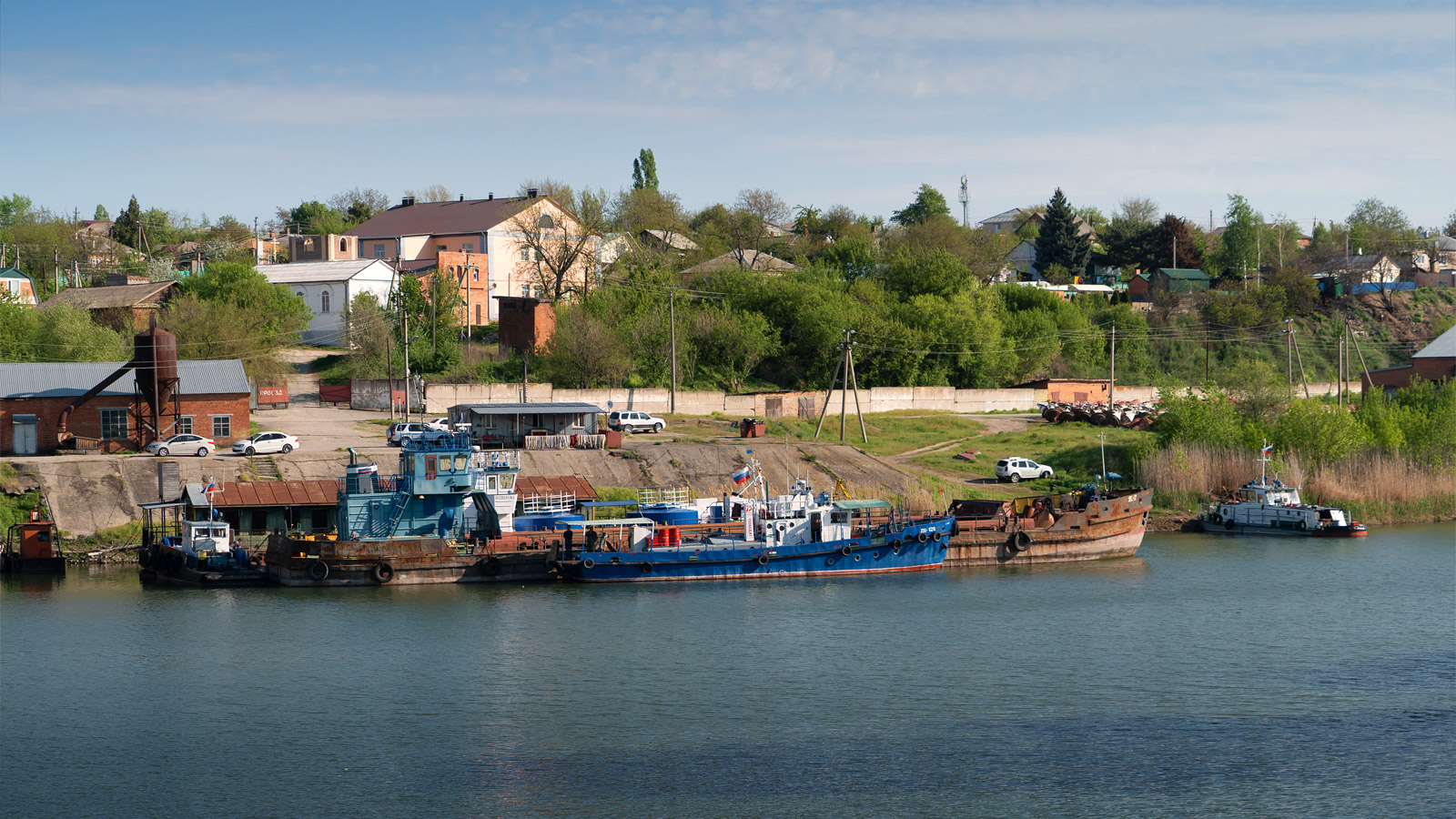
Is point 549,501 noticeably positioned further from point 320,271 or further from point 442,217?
point 442,217

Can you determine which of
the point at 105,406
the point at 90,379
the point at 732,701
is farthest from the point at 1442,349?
the point at 90,379

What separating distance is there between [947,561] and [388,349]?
1532 inches

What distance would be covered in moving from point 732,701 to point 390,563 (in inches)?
810

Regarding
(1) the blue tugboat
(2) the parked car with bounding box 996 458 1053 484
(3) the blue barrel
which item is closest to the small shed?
(3) the blue barrel

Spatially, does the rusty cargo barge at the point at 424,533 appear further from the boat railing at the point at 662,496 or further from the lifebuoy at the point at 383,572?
the boat railing at the point at 662,496

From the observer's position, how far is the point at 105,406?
2485 inches

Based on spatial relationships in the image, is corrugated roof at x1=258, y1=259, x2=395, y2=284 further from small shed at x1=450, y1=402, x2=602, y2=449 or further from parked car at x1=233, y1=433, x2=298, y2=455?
parked car at x1=233, y1=433, x2=298, y2=455

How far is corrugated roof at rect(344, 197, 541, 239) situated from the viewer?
360 ft

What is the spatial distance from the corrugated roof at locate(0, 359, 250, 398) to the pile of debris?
50280 millimetres

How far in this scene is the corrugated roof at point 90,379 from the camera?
62.6 m

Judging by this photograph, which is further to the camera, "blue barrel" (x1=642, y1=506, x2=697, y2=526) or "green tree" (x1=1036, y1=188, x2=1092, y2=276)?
"green tree" (x1=1036, y1=188, x2=1092, y2=276)

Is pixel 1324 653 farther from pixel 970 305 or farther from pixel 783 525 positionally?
pixel 970 305

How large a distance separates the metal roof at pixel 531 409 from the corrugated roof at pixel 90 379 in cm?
1195

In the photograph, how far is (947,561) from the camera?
5441 centimetres
